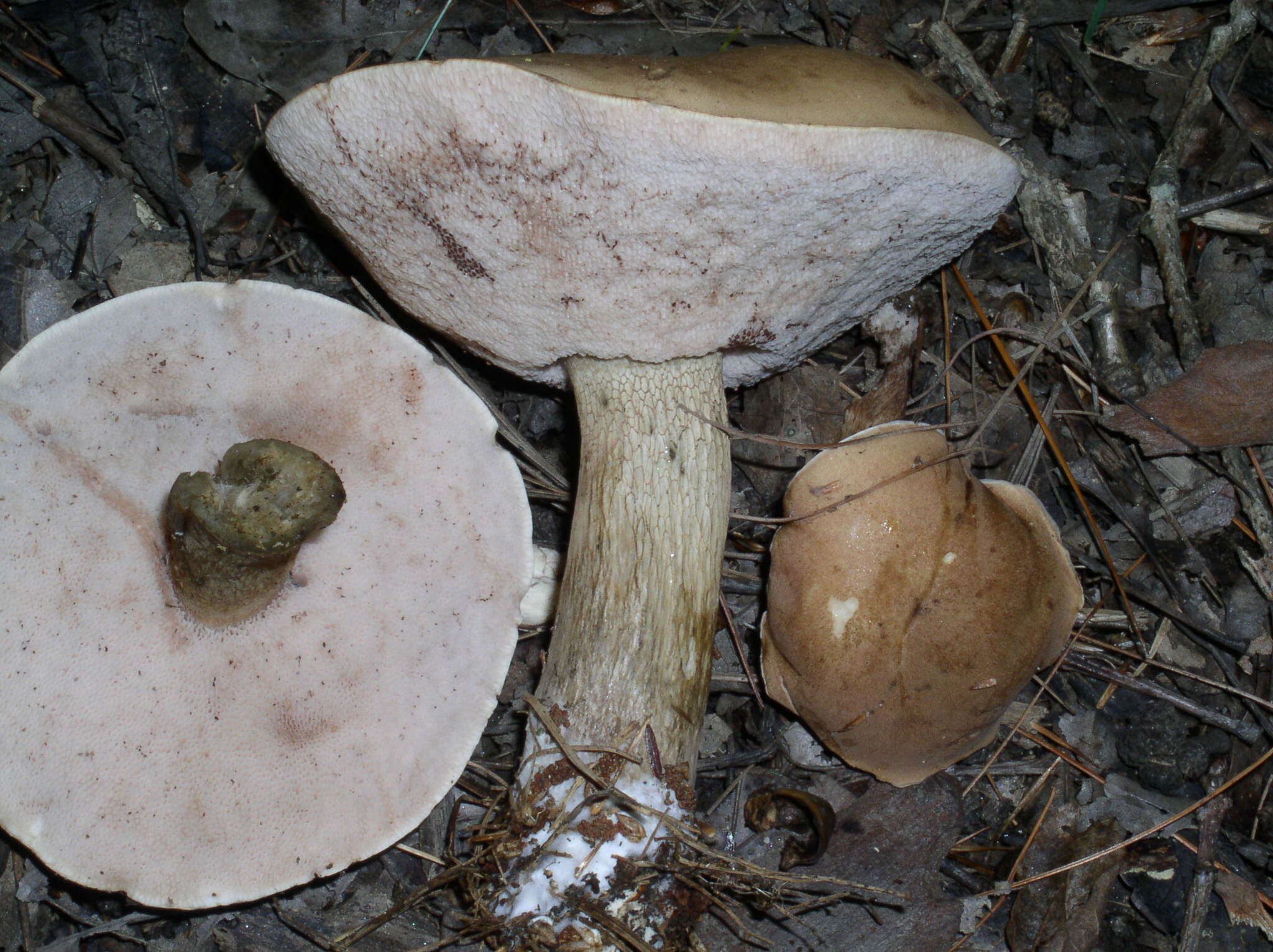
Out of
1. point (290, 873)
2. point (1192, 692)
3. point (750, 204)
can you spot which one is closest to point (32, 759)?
point (290, 873)

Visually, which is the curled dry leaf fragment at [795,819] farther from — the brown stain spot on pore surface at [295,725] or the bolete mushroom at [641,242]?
the brown stain spot on pore surface at [295,725]

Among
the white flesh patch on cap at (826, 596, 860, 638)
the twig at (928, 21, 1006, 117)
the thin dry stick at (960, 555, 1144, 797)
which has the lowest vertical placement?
the thin dry stick at (960, 555, 1144, 797)

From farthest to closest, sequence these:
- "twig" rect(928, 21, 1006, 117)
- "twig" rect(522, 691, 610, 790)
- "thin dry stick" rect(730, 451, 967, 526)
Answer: "twig" rect(928, 21, 1006, 117) → "thin dry stick" rect(730, 451, 967, 526) → "twig" rect(522, 691, 610, 790)

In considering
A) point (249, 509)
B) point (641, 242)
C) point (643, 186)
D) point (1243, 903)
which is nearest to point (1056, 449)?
point (1243, 903)

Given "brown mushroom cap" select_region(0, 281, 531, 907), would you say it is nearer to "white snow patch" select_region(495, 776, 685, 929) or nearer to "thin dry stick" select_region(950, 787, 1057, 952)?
"white snow patch" select_region(495, 776, 685, 929)

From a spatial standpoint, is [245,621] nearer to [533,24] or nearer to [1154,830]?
[533,24]

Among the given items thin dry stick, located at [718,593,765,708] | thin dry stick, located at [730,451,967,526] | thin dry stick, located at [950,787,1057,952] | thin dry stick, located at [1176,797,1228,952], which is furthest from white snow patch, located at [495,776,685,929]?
thin dry stick, located at [1176,797,1228,952]
